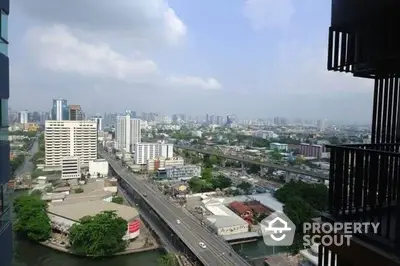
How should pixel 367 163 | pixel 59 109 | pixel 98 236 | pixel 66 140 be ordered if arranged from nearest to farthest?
pixel 367 163 < pixel 98 236 < pixel 66 140 < pixel 59 109

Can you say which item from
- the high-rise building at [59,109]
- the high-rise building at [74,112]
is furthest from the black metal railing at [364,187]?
the high-rise building at [59,109]

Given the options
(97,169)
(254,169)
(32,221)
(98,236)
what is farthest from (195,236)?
(254,169)

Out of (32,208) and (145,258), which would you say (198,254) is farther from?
(32,208)

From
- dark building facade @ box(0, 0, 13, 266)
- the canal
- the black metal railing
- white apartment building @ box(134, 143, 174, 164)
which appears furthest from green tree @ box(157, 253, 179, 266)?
white apartment building @ box(134, 143, 174, 164)

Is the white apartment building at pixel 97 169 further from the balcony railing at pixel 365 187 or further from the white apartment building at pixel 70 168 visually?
the balcony railing at pixel 365 187

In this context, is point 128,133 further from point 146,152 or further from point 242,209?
point 242,209

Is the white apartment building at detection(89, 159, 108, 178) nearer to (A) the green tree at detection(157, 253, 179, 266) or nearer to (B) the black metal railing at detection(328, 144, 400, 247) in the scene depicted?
(A) the green tree at detection(157, 253, 179, 266)
